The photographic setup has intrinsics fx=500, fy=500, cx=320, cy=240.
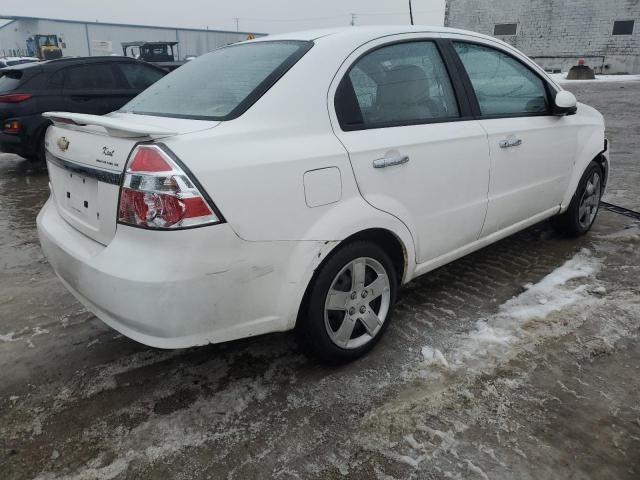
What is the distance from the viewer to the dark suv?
6.70 meters

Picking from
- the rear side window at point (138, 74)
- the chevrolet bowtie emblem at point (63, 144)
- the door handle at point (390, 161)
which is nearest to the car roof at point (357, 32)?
the door handle at point (390, 161)

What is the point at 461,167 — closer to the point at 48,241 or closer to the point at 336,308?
the point at 336,308

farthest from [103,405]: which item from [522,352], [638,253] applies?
[638,253]

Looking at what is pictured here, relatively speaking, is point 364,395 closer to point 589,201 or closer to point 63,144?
point 63,144

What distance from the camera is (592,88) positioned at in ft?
61.8

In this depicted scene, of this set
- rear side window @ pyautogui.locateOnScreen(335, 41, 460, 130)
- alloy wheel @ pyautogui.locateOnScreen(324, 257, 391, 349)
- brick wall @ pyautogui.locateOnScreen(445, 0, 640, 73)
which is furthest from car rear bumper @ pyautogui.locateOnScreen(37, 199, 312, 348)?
brick wall @ pyautogui.locateOnScreen(445, 0, 640, 73)

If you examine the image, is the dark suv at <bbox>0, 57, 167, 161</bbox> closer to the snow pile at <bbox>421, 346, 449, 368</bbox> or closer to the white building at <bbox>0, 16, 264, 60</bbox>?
the snow pile at <bbox>421, 346, 449, 368</bbox>

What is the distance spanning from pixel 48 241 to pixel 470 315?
92.7 inches

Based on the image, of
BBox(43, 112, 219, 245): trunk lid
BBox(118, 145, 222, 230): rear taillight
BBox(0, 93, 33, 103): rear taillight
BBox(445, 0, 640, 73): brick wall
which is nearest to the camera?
BBox(118, 145, 222, 230): rear taillight

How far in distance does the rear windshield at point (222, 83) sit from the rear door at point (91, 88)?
16.2 ft

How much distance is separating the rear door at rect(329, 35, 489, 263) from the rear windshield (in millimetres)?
329

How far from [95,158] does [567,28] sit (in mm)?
33543

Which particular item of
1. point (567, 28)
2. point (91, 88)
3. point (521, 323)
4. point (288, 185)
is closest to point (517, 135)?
point (521, 323)

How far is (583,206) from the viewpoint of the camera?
4121mm
